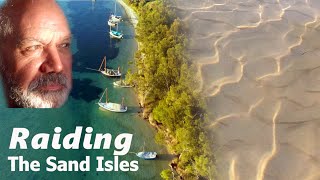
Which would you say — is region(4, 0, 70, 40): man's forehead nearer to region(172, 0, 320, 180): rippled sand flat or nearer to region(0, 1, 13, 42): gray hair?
region(0, 1, 13, 42): gray hair

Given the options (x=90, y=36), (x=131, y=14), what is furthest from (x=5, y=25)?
(x=131, y=14)

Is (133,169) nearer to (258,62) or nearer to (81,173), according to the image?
(81,173)

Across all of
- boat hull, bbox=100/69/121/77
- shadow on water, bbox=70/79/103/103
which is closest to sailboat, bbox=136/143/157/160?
shadow on water, bbox=70/79/103/103

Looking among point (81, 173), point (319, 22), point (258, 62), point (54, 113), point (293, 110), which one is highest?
point (319, 22)

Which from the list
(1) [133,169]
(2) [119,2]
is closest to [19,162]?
→ (1) [133,169]

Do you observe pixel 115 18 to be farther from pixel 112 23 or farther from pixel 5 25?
pixel 5 25

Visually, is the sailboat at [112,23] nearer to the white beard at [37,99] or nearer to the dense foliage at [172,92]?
the dense foliage at [172,92]
